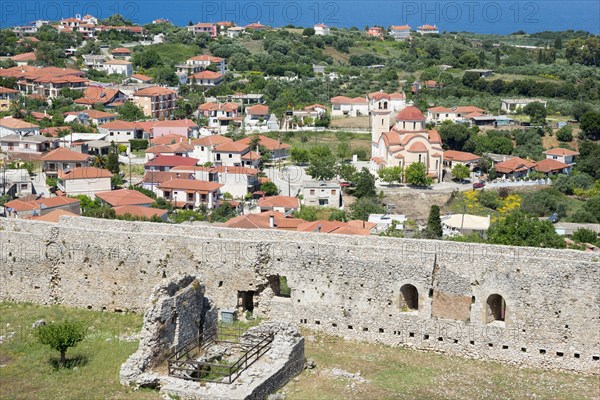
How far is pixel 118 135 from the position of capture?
81.8m

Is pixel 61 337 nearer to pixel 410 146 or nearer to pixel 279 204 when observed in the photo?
pixel 279 204

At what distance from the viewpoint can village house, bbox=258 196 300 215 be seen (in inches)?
2285

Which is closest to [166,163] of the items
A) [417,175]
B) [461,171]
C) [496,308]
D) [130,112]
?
[417,175]

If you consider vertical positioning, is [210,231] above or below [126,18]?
below

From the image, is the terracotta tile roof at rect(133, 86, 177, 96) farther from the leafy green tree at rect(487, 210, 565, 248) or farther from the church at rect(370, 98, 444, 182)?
the leafy green tree at rect(487, 210, 565, 248)

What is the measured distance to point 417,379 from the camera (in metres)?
18.3

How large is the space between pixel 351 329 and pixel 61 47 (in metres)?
119

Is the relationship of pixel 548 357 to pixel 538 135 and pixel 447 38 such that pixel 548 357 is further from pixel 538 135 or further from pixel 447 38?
pixel 447 38

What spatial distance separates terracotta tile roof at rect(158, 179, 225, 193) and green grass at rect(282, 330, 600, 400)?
41525mm

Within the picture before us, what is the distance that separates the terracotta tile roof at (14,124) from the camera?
76562 mm

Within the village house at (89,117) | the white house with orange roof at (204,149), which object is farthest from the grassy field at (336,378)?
the village house at (89,117)

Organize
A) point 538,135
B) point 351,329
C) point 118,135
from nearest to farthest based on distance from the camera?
1. point 351,329
2. point 118,135
3. point 538,135

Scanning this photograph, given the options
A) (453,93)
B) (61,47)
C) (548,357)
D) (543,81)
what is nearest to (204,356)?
(548,357)

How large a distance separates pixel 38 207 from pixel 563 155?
169 feet
